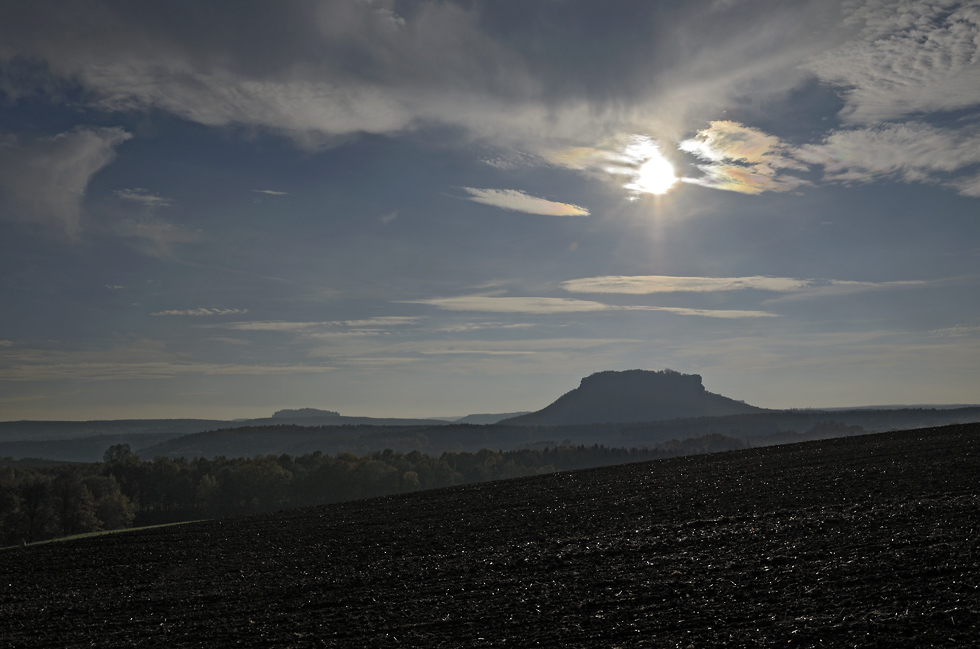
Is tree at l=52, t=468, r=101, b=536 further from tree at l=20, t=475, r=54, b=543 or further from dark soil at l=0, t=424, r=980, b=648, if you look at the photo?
dark soil at l=0, t=424, r=980, b=648

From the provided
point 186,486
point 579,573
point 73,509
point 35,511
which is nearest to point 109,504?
point 73,509

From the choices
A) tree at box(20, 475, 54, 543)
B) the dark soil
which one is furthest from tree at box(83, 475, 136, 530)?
the dark soil

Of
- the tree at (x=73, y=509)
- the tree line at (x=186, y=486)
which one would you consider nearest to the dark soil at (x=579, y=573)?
the tree at (x=73, y=509)

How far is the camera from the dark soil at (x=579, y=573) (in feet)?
48.1

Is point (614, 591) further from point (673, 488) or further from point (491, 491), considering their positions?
point (491, 491)

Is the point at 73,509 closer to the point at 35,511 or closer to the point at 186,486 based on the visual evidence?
the point at 35,511

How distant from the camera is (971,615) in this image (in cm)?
1270

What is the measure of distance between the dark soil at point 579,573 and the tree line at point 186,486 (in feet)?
179

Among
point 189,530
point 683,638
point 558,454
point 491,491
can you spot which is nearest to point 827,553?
point 683,638

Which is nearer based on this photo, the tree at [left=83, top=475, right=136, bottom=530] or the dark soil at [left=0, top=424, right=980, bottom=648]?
the dark soil at [left=0, top=424, right=980, bottom=648]

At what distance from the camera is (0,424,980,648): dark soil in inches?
577

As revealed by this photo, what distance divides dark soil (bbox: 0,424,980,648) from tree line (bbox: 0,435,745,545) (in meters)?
54.7

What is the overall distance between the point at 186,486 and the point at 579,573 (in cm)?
12027

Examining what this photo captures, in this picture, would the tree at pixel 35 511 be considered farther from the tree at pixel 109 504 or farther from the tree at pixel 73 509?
the tree at pixel 109 504
